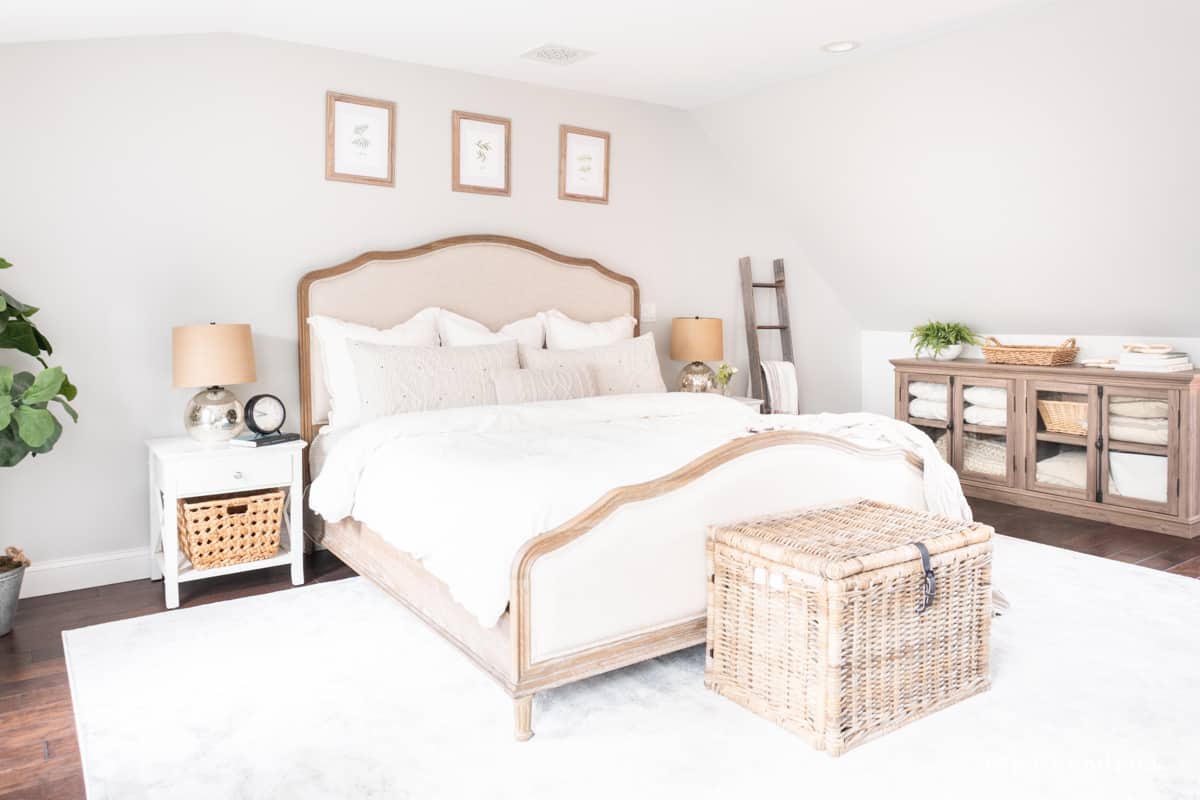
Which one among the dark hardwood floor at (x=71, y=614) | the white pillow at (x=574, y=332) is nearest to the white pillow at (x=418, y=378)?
the white pillow at (x=574, y=332)

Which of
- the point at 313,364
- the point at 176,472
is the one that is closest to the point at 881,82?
the point at 313,364

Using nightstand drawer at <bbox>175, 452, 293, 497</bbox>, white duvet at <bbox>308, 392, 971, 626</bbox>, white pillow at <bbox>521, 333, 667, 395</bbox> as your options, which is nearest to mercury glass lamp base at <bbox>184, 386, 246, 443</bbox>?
nightstand drawer at <bbox>175, 452, 293, 497</bbox>

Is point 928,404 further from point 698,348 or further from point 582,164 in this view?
point 582,164

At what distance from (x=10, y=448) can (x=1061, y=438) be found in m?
4.85

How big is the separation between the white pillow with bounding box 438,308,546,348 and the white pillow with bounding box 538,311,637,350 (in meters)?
0.10

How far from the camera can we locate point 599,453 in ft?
9.25

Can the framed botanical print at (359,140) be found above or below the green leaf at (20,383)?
above

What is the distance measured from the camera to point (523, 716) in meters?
2.25

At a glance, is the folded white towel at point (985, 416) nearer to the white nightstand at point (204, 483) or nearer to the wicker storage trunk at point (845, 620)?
the wicker storage trunk at point (845, 620)

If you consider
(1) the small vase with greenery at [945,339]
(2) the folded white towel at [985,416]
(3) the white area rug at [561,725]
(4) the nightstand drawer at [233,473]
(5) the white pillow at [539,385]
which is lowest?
(3) the white area rug at [561,725]

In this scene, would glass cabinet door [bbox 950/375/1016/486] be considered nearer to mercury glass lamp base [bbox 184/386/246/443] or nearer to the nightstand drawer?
the nightstand drawer

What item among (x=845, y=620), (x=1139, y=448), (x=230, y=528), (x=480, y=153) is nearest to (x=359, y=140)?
(x=480, y=153)

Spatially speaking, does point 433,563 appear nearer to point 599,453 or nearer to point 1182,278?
point 599,453

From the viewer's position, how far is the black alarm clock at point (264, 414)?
3590 mm
